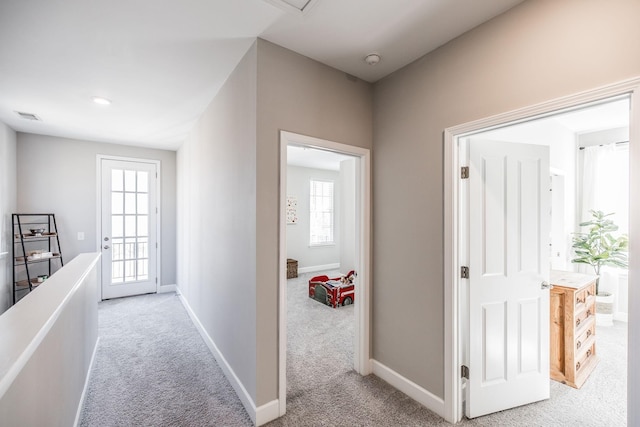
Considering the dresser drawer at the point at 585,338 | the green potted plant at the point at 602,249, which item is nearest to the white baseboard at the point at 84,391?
the dresser drawer at the point at 585,338

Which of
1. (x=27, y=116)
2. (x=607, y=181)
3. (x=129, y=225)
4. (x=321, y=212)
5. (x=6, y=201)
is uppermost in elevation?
(x=27, y=116)

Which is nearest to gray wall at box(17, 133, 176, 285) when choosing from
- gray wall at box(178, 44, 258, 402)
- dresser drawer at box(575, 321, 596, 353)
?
gray wall at box(178, 44, 258, 402)

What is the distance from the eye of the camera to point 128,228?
4.77 metres

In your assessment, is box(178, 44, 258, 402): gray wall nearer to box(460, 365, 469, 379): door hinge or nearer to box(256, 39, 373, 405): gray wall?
box(256, 39, 373, 405): gray wall

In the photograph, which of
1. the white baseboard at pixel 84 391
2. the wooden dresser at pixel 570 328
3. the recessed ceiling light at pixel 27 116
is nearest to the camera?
the white baseboard at pixel 84 391

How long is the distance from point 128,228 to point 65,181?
1092mm

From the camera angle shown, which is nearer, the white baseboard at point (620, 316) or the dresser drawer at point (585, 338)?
the dresser drawer at point (585, 338)

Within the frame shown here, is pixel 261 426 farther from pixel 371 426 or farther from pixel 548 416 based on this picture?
pixel 548 416

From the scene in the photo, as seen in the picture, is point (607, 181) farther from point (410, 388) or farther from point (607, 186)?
point (410, 388)

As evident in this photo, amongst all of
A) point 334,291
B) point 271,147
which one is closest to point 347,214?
point 334,291

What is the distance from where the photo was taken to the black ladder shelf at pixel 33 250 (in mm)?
3779

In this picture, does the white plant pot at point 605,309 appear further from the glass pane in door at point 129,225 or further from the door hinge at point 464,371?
the glass pane in door at point 129,225

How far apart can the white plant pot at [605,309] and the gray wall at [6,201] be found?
750 cm

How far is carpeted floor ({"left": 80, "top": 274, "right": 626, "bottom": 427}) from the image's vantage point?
6.36 ft
